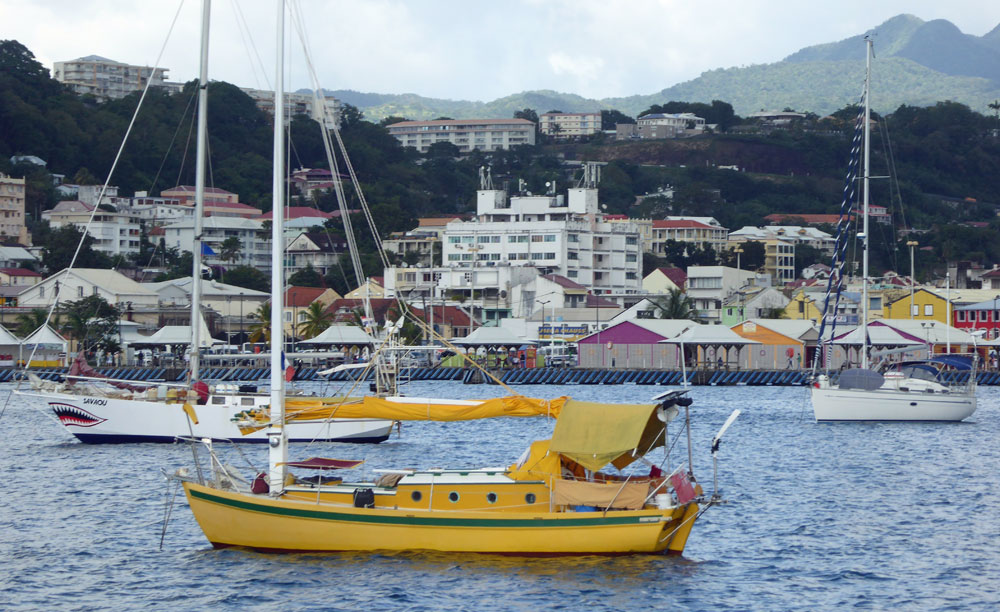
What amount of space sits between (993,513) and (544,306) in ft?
341

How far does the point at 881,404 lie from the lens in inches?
2552

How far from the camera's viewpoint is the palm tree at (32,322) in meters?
119

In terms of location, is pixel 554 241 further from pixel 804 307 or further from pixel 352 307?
pixel 804 307

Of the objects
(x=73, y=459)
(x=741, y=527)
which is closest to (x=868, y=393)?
(x=741, y=527)

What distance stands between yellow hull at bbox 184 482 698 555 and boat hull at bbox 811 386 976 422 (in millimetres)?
37581

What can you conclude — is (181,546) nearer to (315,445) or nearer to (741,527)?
(741,527)

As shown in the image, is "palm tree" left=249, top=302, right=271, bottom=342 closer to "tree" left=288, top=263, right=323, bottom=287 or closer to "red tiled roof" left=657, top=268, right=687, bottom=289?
"tree" left=288, top=263, right=323, bottom=287

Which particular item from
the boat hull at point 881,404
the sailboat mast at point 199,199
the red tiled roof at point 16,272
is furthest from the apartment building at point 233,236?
the sailboat mast at point 199,199

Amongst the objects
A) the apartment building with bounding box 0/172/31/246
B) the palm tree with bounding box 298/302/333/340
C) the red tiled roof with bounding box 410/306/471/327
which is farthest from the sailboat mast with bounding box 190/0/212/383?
the apartment building with bounding box 0/172/31/246

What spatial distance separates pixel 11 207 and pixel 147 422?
143 meters

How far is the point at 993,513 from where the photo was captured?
38656 mm

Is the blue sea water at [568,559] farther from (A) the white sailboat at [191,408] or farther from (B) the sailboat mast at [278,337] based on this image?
(B) the sailboat mast at [278,337]

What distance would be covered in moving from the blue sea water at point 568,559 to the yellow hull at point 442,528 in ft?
1.06

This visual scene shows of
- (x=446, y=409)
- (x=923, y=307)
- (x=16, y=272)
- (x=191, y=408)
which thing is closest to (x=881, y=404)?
(x=191, y=408)
